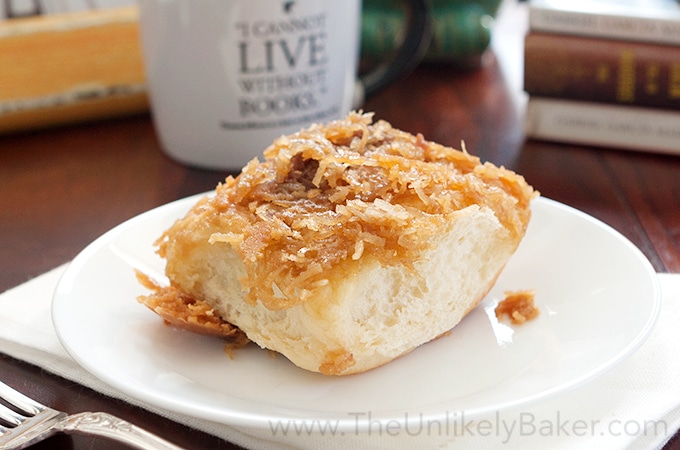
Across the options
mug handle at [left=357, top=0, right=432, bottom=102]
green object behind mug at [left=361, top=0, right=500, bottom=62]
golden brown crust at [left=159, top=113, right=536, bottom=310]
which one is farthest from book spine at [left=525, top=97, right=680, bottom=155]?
golden brown crust at [left=159, top=113, right=536, bottom=310]

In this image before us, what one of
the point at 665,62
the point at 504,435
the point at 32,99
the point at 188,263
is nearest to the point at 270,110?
the point at 32,99

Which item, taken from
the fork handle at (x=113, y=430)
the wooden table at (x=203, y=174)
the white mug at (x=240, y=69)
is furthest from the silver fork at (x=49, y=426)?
the white mug at (x=240, y=69)

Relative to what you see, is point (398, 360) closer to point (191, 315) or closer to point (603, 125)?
point (191, 315)

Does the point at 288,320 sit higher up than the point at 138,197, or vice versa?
the point at 288,320

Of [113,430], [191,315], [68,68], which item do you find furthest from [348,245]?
[68,68]

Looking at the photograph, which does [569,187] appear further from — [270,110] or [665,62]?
[270,110]
